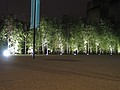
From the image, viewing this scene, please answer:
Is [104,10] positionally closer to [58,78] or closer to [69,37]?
[69,37]

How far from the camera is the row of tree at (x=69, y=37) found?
59.8 meters

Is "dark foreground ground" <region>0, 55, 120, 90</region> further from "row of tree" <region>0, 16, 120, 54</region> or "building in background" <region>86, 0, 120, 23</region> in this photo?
"building in background" <region>86, 0, 120, 23</region>

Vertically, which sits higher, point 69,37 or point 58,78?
point 69,37

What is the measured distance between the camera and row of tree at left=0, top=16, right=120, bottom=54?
59781mm

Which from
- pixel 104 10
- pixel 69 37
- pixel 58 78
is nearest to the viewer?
pixel 58 78

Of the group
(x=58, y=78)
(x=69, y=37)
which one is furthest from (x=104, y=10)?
(x=58, y=78)

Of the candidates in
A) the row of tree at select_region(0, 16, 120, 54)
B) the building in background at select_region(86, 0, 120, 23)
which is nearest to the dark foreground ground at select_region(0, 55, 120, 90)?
the row of tree at select_region(0, 16, 120, 54)

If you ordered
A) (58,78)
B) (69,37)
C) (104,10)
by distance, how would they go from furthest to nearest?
1. (104,10)
2. (69,37)
3. (58,78)

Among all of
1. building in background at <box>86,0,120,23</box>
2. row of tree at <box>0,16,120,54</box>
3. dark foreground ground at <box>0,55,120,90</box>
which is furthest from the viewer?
building in background at <box>86,0,120,23</box>

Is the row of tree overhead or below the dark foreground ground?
overhead

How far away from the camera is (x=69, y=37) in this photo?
205 ft

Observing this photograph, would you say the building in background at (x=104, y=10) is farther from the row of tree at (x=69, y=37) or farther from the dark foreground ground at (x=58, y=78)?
the dark foreground ground at (x=58, y=78)

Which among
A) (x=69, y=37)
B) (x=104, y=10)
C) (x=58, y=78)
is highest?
(x=104, y=10)

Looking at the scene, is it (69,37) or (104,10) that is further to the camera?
(104,10)
